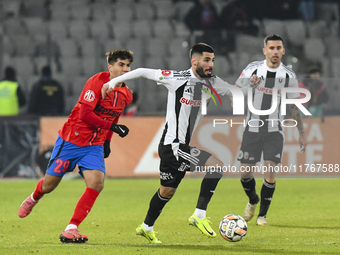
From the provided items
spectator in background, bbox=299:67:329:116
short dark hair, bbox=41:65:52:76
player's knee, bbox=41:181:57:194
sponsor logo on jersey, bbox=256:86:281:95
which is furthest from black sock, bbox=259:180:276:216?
short dark hair, bbox=41:65:52:76

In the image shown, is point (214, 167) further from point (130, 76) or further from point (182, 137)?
point (130, 76)

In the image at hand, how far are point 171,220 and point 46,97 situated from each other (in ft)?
20.8

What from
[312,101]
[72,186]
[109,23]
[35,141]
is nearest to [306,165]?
[312,101]

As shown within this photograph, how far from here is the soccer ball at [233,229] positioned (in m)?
5.32

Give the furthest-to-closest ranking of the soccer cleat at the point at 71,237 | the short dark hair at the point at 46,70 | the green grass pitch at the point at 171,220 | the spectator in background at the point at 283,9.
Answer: the spectator in background at the point at 283,9 < the short dark hair at the point at 46,70 < the soccer cleat at the point at 71,237 < the green grass pitch at the point at 171,220

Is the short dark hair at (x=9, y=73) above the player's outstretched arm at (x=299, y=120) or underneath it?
underneath

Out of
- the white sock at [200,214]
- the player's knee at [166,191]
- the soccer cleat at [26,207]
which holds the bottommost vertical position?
the soccer cleat at [26,207]

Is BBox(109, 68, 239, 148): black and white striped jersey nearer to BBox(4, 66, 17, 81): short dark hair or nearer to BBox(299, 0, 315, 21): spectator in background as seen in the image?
BBox(4, 66, 17, 81): short dark hair

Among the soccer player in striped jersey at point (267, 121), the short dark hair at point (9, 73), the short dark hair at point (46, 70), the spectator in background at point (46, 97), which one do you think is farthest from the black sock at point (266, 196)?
the short dark hair at point (9, 73)

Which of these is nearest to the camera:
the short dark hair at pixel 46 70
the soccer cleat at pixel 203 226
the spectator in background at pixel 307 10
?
the soccer cleat at pixel 203 226

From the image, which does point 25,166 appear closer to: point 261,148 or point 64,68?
point 64,68

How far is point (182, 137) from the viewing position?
18.1ft

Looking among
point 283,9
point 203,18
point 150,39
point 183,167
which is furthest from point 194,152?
point 283,9

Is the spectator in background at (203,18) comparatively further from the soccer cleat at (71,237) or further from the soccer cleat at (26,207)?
the soccer cleat at (71,237)
